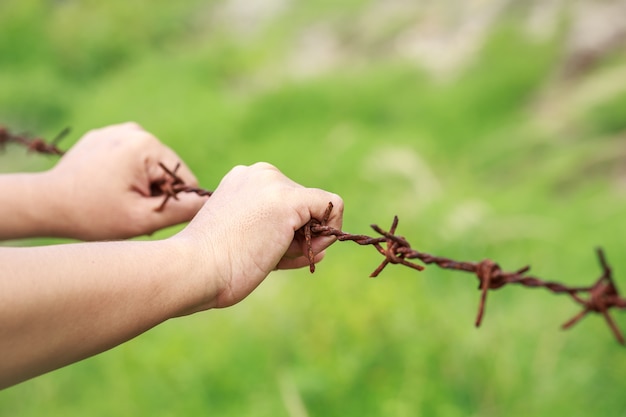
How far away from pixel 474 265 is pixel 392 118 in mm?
3607

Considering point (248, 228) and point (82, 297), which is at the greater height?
point (248, 228)

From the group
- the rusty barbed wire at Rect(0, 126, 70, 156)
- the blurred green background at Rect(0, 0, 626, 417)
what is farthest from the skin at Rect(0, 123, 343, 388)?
the blurred green background at Rect(0, 0, 626, 417)

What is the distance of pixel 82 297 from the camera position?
2.96 ft

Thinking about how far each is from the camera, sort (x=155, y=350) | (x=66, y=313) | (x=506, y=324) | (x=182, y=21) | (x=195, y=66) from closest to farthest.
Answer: (x=66, y=313) < (x=506, y=324) < (x=155, y=350) < (x=195, y=66) < (x=182, y=21)

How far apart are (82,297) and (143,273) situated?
0.08 m

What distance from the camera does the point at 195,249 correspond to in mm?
1002

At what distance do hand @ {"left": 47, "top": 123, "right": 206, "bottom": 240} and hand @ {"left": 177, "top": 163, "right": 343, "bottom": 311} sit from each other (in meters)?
0.26

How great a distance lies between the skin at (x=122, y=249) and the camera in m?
0.88

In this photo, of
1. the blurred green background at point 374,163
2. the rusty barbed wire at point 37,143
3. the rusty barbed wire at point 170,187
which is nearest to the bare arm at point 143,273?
the rusty barbed wire at point 170,187

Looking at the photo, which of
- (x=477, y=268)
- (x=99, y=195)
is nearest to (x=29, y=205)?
(x=99, y=195)

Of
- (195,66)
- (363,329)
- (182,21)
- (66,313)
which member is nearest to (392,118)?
(195,66)

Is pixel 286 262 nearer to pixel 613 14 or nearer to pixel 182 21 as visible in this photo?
pixel 613 14

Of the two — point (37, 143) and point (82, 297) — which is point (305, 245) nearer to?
point (82, 297)

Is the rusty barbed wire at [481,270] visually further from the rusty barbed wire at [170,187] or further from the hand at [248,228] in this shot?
the rusty barbed wire at [170,187]
